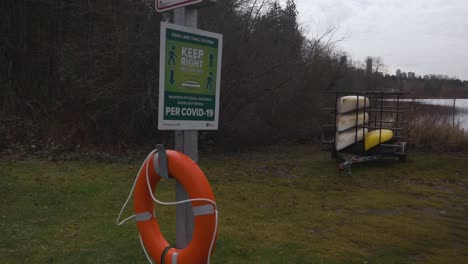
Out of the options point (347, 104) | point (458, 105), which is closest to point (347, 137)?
point (347, 104)

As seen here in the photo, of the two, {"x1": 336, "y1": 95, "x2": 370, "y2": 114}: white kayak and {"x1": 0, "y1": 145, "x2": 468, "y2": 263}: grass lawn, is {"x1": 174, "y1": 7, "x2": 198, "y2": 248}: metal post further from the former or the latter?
{"x1": 336, "y1": 95, "x2": 370, "y2": 114}: white kayak

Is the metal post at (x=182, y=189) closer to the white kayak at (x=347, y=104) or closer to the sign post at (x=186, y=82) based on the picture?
the sign post at (x=186, y=82)

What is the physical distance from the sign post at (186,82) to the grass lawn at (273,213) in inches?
68.6

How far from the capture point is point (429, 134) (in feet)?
45.0

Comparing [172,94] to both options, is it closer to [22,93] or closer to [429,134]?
[429,134]

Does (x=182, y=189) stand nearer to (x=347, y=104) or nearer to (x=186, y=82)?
(x=186, y=82)

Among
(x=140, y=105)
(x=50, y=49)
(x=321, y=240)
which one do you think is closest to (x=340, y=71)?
(x=140, y=105)

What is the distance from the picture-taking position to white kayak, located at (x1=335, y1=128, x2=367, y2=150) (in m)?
11.2

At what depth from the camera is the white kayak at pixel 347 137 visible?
1120cm

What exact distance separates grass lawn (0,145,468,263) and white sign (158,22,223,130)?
6.31 ft

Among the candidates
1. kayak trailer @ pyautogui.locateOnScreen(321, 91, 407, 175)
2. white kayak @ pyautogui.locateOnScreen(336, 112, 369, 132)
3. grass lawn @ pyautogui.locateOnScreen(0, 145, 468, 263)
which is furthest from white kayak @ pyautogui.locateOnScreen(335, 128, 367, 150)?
grass lawn @ pyautogui.locateOnScreen(0, 145, 468, 263)

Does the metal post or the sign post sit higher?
the sign post

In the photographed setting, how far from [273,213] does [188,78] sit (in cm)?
388

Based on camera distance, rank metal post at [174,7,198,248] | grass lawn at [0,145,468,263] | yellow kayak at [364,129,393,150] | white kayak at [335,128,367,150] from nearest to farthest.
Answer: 1. metal post at [174,7,198,248]
2. grass lawn at [0,145,468,263]
3. yellow kayak at [364,129,393,150]
4. white kayak at [335,128,367,150]
